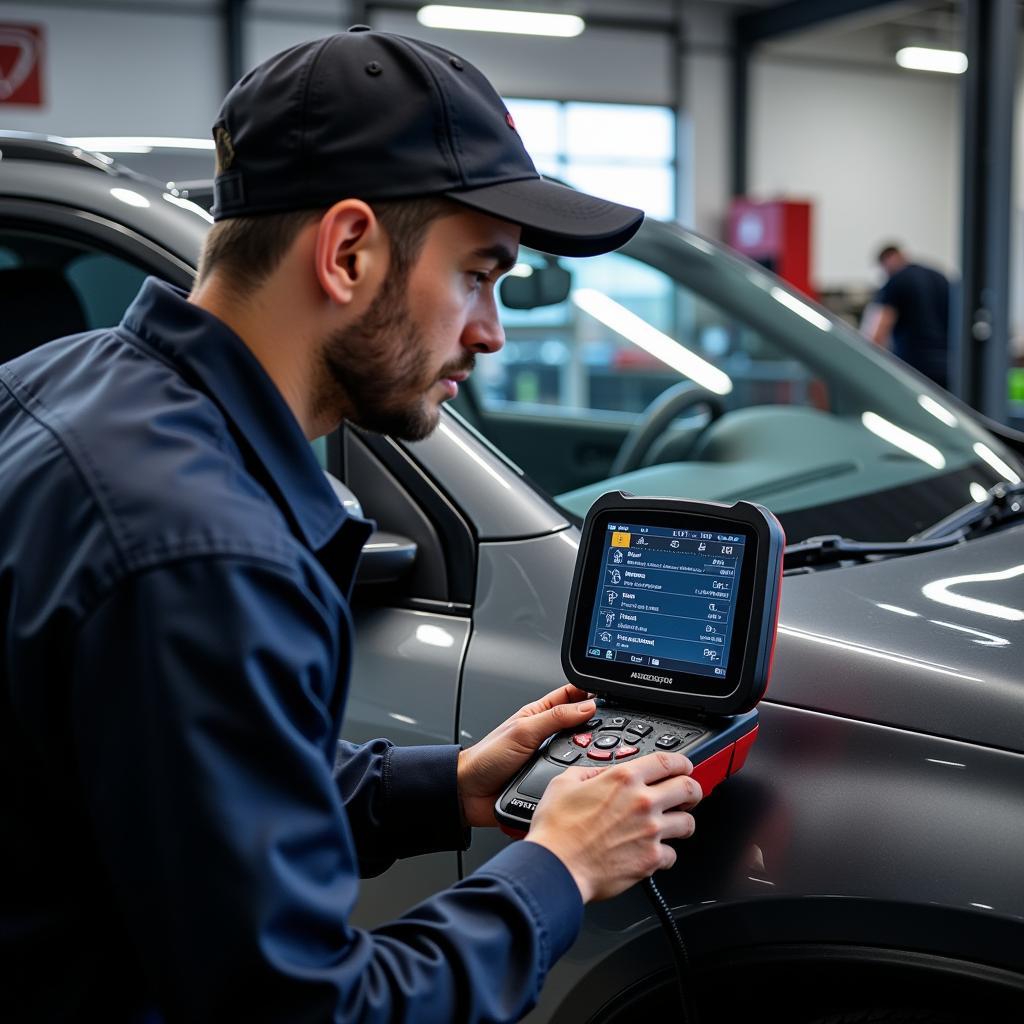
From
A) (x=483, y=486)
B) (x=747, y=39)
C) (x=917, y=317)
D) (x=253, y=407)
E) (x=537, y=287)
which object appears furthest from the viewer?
(x=747, y=39)

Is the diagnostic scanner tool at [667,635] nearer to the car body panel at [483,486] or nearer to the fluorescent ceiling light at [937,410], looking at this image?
the car body panel at [483,486]

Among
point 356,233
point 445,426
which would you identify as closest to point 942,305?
point 445,426

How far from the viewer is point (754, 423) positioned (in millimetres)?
2264

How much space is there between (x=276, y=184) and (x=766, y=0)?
1349 centimetres

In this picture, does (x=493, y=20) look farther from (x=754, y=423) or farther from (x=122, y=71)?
(x=754, y=423)

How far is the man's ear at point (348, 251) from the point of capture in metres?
0.98

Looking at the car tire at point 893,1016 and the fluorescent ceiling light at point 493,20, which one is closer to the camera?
the car tire at point 893,1016

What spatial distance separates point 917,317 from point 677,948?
8291 mm

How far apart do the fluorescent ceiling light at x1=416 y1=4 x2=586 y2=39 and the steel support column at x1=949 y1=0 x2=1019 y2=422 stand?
583cm

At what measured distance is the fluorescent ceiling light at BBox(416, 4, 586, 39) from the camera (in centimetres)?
1178

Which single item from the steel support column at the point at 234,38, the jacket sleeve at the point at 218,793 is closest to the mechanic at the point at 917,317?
the steel support column at the point at 234,38

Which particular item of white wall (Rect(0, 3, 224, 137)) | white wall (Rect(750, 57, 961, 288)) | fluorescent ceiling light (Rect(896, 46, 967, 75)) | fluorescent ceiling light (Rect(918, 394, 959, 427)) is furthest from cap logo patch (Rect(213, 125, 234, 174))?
fluorescent ceiling light (Rect(896, 46, 967, 75))

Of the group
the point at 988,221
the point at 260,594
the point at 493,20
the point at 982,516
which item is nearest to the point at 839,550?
the point at 982,516

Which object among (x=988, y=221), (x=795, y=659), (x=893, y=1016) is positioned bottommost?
(x=893, y=1016)
